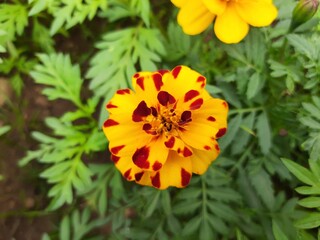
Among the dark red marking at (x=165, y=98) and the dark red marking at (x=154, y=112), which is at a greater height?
the dark red marking at (x=165, y=98)

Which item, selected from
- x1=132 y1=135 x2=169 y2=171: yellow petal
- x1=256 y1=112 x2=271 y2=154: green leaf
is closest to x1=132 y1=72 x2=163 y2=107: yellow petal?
x1=132 y1=135 x2=169 y2=171: yellow petal

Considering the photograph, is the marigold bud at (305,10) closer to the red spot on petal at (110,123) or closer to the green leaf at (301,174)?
the green leaf at (301,174)

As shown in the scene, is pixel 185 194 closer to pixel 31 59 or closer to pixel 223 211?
pixel 223 211

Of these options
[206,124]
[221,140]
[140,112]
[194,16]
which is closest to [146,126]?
[140,112]

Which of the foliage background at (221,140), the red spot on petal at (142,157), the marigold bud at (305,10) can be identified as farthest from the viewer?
the foliage background at (221,140)

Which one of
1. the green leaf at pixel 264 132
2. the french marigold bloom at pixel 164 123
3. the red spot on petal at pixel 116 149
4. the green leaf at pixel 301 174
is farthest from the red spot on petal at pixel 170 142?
the green leaf at pixel 264 132

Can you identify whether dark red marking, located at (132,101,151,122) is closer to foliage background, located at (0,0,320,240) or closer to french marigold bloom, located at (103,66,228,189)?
french marigold bloom, located at (103,66,228,189)
